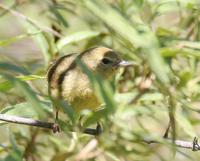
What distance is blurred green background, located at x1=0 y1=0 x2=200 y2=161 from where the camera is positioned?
146cm

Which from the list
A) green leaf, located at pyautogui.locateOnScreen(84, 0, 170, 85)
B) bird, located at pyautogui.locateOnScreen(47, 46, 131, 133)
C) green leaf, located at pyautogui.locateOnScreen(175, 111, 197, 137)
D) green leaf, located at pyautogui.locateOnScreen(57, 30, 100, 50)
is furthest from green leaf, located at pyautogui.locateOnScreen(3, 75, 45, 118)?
green leaf, located at pyautogui.locateOnScreen(57, 30, 100, 50)

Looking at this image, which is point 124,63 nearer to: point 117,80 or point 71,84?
point 117,80

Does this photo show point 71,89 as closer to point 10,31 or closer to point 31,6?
point 31,6

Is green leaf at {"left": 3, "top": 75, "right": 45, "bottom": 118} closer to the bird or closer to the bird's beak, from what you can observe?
the bird

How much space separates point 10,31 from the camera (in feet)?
12.4

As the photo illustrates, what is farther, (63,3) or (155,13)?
(63,3)

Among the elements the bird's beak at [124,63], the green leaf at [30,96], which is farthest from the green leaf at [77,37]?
the green leaf at [30,96]

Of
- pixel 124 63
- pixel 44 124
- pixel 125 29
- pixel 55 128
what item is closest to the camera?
pixel 125 29

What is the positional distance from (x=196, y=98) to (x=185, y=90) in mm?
119

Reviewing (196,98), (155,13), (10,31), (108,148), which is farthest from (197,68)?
(10,31)

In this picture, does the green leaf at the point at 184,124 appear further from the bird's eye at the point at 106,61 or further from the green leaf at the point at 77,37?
the bird's eye at the point at 106,61

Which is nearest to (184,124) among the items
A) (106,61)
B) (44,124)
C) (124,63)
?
(44,124)

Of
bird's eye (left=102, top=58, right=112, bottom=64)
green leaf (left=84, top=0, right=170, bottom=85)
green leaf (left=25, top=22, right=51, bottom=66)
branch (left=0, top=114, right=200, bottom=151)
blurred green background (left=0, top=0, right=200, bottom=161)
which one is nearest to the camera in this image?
green leaf (left=84, top=0, right=170, bottom=85)

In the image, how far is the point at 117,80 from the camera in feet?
9.12
